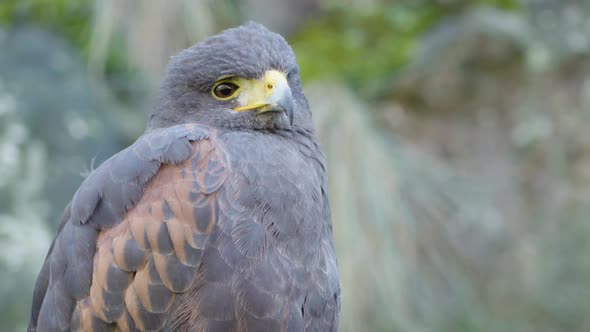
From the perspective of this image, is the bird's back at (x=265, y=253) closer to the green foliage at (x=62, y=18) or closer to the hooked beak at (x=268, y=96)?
the hooked beak at (x=268, y=96)

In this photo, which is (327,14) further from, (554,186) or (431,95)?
(554,186)

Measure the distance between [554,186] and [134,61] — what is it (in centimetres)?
290

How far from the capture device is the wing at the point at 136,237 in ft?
6.73

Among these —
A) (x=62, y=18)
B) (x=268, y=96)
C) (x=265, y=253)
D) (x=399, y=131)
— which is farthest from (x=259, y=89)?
(x=399, y=131)

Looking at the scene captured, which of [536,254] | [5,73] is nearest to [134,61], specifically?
[5,73]

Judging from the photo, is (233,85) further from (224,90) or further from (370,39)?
(370,39)

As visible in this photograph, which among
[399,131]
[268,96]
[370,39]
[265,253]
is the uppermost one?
[370,39]

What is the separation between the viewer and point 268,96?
2.33 m

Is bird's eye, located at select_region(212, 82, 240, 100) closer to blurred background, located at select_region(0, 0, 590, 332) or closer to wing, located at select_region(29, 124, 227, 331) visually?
wing, located at select_region(29, 124, 227, 331)

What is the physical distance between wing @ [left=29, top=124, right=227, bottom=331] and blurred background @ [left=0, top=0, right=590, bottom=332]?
3.43 feet

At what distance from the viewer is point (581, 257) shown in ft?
17.0

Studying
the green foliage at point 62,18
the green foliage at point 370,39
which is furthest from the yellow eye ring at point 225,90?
the green foliage at point 370,39

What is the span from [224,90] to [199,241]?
519 millimetres

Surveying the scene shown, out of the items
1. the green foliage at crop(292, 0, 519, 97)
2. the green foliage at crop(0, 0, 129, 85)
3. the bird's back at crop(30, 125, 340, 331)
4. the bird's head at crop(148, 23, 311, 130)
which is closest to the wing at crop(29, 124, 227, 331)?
the bird's back at crop(30, 125, 340, 331)
